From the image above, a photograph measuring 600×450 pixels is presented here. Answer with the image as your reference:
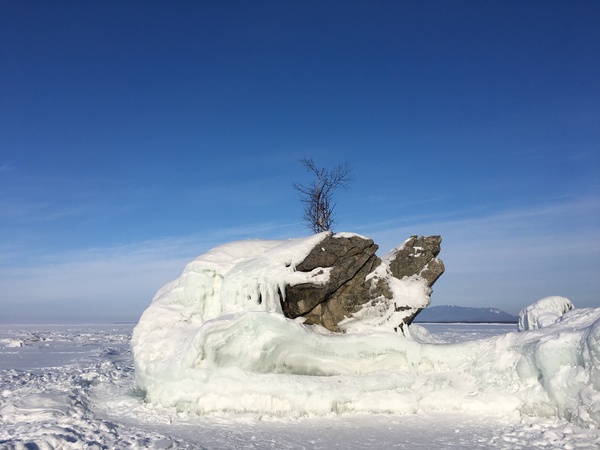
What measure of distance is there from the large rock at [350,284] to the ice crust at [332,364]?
12.4 inches

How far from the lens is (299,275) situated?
12.6 meters

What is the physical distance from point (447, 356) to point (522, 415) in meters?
2.24

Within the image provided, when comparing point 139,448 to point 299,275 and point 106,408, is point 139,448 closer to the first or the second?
point 106,408

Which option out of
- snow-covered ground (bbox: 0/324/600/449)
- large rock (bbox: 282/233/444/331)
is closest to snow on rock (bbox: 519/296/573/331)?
large rock (bbox: 282/233/444/331)

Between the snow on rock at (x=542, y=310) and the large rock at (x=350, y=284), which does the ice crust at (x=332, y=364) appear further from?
the snow on rock at (x=542, y=310)

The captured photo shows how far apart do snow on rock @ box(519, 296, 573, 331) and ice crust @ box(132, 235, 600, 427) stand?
5.68 metres

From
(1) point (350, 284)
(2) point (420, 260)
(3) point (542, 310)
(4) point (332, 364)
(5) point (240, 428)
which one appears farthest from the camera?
(3) point (542, 310)

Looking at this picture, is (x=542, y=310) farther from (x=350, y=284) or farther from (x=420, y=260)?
(x=350, y=284)

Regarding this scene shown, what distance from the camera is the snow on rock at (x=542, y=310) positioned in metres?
17.4

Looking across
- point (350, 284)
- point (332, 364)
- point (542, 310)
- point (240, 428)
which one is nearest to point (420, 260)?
point (350, 284)

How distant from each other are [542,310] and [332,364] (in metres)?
10.4

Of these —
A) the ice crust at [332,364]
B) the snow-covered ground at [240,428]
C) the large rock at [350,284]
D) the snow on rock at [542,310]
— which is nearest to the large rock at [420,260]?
the large rock at [350,284]

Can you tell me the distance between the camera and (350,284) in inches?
521

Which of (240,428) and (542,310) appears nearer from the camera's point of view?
(240,428)
